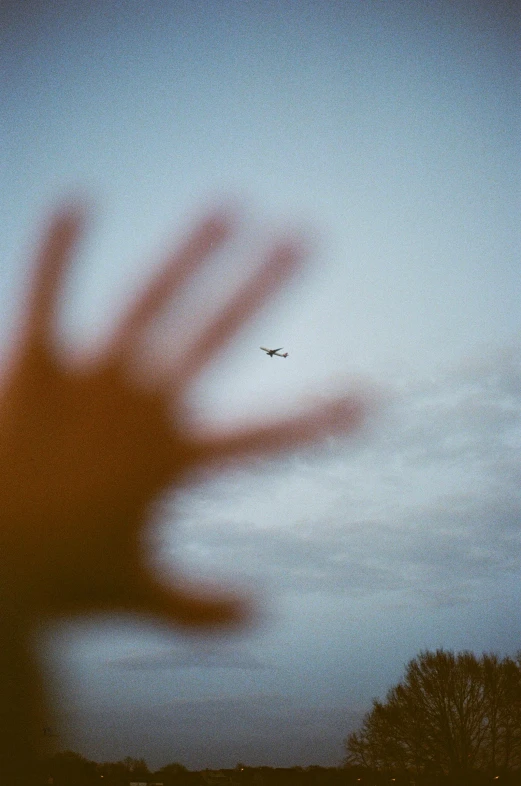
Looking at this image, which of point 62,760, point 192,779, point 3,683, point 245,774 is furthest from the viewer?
point 245,774

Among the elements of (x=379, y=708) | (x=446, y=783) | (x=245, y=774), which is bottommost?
(x=245, y=774)

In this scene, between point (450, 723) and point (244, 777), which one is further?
point (244, 777)

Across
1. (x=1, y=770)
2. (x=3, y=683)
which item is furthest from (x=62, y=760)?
(x=3, y=683)

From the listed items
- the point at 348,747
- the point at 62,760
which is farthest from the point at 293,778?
the point at 62,760

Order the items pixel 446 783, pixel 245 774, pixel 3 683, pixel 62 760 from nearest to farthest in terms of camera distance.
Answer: pixel 3 683 < pixel 62 760 < pixel 446 783 < pixel 245 774

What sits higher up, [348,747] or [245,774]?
[348,747]

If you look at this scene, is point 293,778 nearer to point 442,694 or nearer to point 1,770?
point 442,694

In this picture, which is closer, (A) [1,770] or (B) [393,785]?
(A) [1,770]
